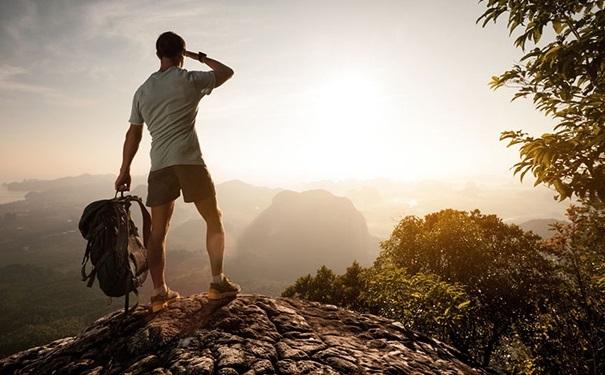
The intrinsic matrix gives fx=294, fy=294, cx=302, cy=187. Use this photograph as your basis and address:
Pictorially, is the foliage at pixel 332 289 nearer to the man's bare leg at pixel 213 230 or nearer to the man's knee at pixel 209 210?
the man's bare leg at pixel 213 230

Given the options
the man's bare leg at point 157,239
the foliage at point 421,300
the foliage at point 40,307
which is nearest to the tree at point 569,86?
the foliage at point 421,300

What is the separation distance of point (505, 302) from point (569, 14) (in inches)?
568

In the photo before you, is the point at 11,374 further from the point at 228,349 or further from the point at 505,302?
the point at 505,302

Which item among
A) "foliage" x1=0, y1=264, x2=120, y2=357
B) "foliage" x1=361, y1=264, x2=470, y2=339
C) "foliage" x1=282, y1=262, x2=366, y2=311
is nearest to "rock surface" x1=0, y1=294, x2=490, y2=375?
"foliage" x1=361, y1=264, x2=470, y2=339

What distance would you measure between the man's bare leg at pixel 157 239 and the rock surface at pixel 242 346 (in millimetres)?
537

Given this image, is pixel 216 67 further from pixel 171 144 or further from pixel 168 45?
pixel 171 144

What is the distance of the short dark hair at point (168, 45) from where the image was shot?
3715mm

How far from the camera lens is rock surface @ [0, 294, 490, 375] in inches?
115

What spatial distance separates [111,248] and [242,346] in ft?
6.01

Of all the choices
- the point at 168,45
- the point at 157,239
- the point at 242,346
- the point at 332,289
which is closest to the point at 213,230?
the point at 157,239

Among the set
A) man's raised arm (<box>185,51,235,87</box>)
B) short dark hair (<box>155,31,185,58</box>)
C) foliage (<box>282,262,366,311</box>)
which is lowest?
foliage (<box>282,262,366,311</box>)

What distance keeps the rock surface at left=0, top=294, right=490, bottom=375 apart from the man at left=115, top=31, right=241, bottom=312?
57cm

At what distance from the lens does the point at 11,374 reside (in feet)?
12.1

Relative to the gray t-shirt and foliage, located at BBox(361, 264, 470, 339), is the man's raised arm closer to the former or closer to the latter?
the gray t-shirt
